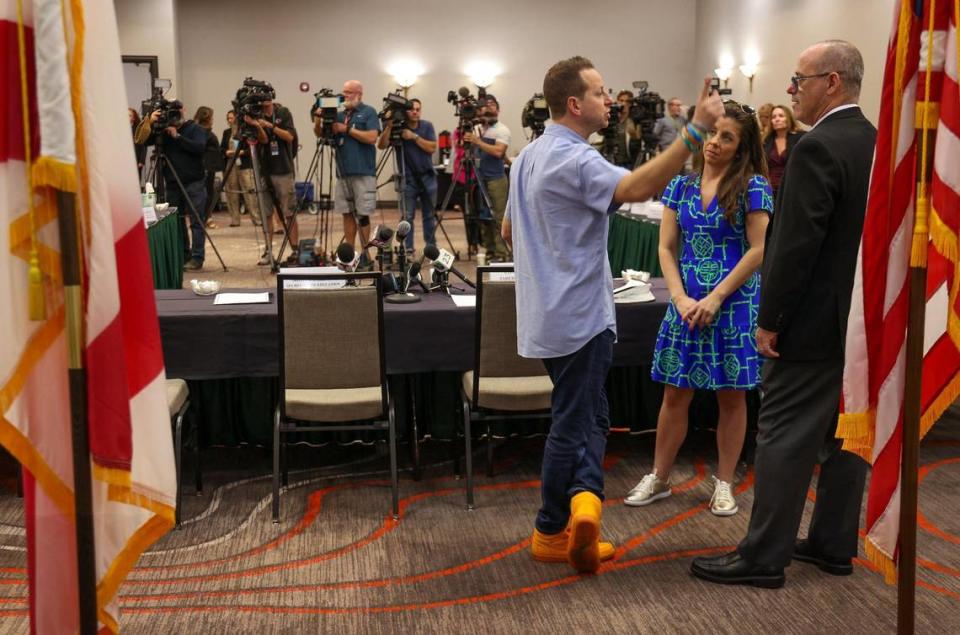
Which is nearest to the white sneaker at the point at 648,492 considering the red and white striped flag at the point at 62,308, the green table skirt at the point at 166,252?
the red and white striped flag at the point at 62,308

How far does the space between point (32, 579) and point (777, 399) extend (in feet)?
6.34

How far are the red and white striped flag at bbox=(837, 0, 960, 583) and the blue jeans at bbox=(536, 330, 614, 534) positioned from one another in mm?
817

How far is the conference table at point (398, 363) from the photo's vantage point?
3887 millimetres

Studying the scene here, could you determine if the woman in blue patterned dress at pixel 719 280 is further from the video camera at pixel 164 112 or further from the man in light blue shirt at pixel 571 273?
the video camera at pixel 164 112

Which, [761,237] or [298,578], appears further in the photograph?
[761,237]

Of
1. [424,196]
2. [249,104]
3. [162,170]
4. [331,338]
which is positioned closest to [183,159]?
[162,170]

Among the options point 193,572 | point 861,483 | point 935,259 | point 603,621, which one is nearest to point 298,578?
point 193,572

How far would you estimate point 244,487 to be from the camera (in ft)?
12.7

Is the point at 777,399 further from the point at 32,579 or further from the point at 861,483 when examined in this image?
the point at 32,579

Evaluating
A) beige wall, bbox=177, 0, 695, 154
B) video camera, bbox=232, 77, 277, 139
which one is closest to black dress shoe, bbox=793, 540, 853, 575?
video camera, bbox=232, 77, 277, 139

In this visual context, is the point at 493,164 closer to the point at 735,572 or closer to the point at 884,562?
the point at 735,572

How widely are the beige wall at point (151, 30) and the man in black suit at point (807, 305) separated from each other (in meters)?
13.5

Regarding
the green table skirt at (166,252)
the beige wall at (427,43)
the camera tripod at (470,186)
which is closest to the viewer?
the green table skirt at (166,252)

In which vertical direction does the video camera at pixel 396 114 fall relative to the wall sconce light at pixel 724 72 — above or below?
below
